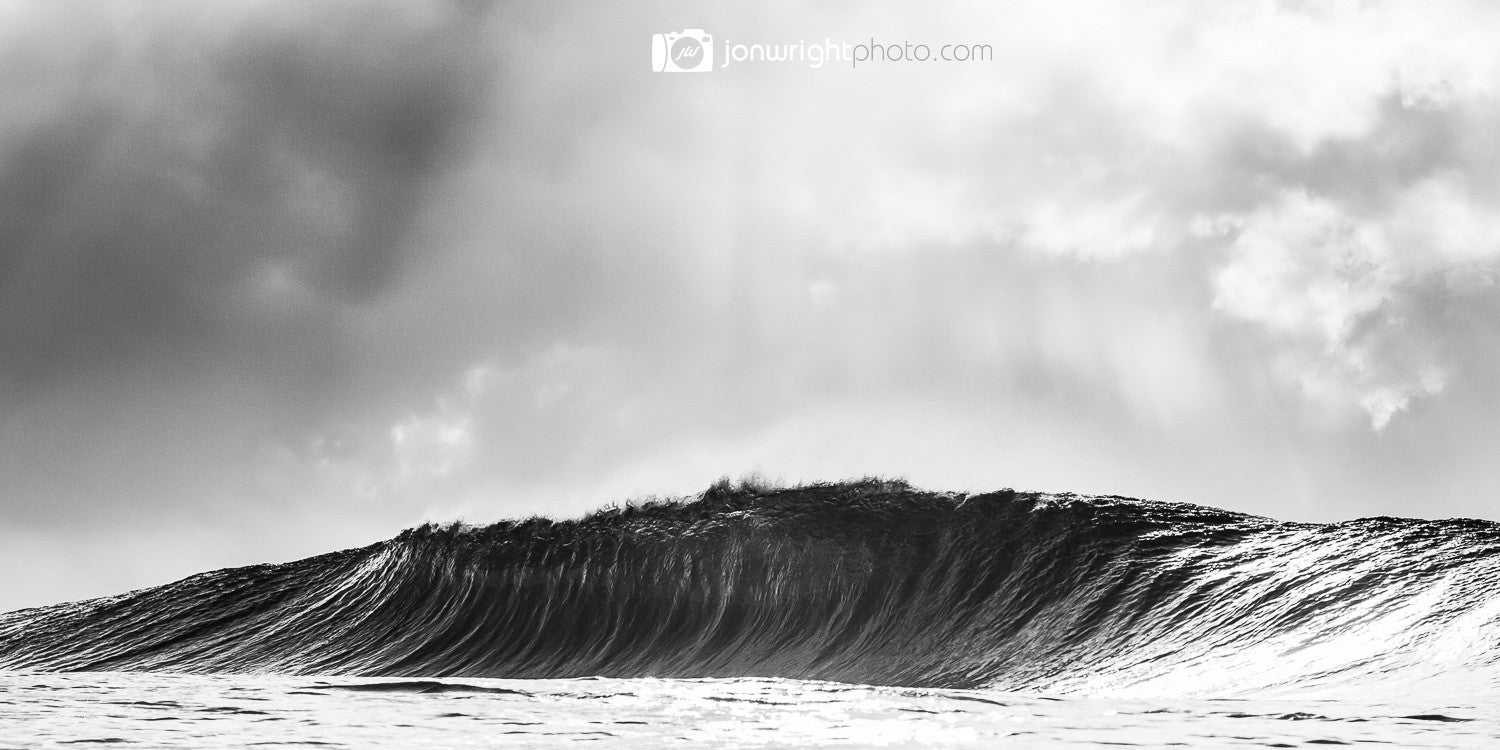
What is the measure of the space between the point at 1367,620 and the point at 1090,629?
8.81 ft

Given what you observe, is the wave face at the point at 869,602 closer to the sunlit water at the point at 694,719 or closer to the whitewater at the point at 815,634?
the whitewater at the point at 815,634

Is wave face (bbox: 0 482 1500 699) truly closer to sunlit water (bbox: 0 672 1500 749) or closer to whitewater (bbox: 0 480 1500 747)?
whitewater (bbox: 0 480 1500 747)

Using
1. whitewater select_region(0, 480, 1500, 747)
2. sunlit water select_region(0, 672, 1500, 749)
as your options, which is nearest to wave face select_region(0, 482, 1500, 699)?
whitewater select_region(0, 480, 1500, 747)

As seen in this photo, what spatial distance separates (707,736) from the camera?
20.8ft

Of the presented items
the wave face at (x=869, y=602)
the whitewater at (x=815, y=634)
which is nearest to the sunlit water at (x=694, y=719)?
the whitewater at (x=815, y=634)

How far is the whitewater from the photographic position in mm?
7012

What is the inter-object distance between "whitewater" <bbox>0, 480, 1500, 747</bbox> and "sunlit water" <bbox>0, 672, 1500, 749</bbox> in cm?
4

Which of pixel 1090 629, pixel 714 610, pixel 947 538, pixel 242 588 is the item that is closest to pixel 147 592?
pixel 242 588

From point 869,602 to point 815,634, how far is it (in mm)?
795

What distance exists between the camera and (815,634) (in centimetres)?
1338

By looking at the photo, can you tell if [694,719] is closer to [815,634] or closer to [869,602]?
[815,634]

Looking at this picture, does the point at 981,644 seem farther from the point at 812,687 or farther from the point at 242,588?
the point at 242,588

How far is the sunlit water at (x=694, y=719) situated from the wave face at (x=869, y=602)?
1525 millimetres

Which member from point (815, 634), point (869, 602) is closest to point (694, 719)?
point (815, 634)
